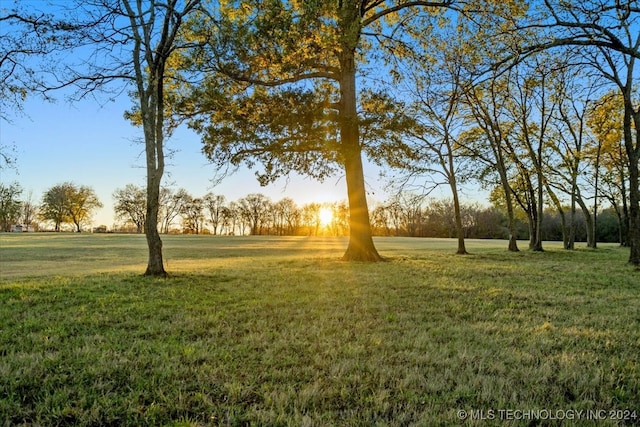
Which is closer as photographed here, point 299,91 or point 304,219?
point 299,91

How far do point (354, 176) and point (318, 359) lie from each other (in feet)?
40.2

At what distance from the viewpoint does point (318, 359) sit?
12.4ft

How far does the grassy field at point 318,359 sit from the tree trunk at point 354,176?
840 cm

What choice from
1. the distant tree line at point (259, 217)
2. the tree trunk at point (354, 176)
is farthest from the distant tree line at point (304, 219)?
the tree trunk at point (354, 176)

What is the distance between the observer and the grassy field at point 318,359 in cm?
277

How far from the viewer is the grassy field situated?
9.08ft

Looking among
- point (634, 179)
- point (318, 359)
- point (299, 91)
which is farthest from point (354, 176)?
point (318, 359)

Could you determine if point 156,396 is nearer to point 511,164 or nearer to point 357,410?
point 357,410

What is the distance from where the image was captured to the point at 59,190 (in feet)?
235

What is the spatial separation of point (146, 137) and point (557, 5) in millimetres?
11088

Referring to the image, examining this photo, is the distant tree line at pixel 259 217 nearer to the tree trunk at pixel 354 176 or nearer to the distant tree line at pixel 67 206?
the distant tree line at pixel 67 206

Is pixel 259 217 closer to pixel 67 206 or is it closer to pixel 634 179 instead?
pixel 67 206

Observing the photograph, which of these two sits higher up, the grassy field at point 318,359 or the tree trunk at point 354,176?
the tree trunk at point 354,176

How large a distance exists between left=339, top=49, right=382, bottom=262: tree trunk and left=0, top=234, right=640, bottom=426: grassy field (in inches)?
331
